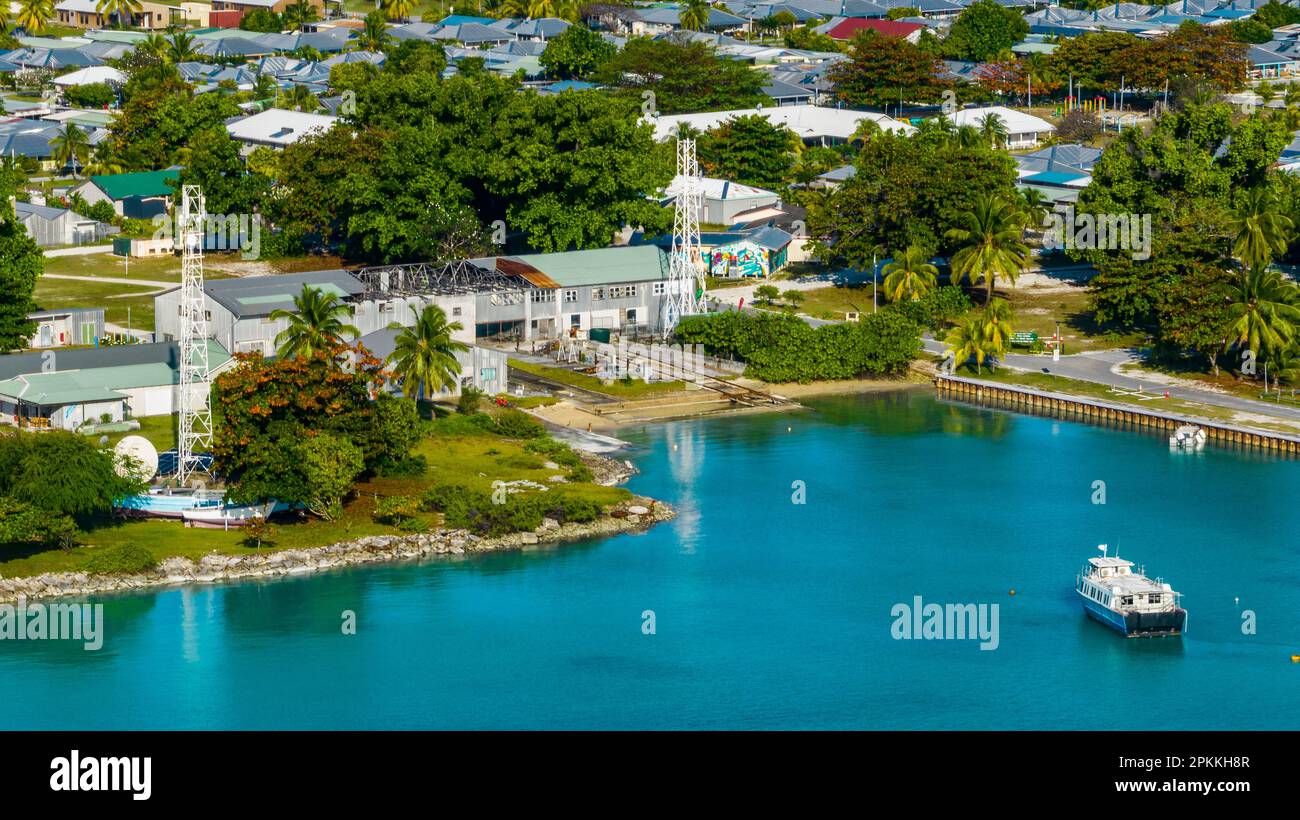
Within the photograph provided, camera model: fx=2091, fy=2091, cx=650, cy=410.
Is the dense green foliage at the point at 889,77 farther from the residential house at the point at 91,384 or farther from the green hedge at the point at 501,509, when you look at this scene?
the green hedge at the point at 501,509

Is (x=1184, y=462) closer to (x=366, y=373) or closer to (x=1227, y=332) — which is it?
(x=1227, y=332)

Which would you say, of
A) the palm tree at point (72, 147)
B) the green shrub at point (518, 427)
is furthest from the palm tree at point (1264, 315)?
the palm tree at point (72, 147)

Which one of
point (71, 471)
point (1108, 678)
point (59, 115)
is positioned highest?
point (59, 115)

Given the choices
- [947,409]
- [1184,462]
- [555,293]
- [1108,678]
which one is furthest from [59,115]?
[1108,678]

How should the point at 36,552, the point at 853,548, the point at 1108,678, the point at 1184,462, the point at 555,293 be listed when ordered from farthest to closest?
the point at 555,293
the point at 1184,462
the point at 853,548
the point at 36,552
the point at 1108,678

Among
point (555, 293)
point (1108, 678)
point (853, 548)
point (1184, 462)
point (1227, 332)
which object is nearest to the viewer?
point (1108, 678)

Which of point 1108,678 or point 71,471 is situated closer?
point 1108,678
